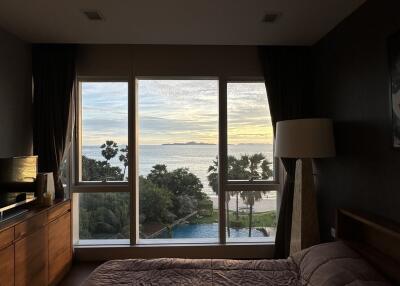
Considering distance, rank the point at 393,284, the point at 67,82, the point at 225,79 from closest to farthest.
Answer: the point at 393,284 → the point at 67,82 → the point at 225,79

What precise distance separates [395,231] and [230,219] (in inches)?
87.1

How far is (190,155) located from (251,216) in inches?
42.8

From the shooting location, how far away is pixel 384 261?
6.41ft

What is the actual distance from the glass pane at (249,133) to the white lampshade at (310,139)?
3.45 feet

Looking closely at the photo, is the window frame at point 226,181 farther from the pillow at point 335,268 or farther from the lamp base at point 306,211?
the pillow at point 335,268

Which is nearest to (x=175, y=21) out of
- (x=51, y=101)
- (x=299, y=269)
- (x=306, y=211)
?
(x=51, y=101)

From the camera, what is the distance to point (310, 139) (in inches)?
105

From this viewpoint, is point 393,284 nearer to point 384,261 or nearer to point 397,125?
point 384,261

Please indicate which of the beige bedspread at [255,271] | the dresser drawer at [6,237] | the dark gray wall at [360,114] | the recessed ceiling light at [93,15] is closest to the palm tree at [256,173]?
the dark gray wall at [360,114]

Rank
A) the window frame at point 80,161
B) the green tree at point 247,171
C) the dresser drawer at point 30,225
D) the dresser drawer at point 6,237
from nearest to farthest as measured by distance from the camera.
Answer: the dresser drawer at point 6,237, the dresser drawer at point 30,225, the window frame at point 80,161, the green tree at point 247,171

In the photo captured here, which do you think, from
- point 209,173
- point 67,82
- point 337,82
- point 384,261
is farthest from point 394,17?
point 67,82

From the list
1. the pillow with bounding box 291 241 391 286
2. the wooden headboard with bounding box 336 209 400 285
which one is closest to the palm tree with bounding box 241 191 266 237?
the wooden headboard with bounding box 336 209 400 285

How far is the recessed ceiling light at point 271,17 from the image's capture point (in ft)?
8.82

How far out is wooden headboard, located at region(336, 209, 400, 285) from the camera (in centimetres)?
187
